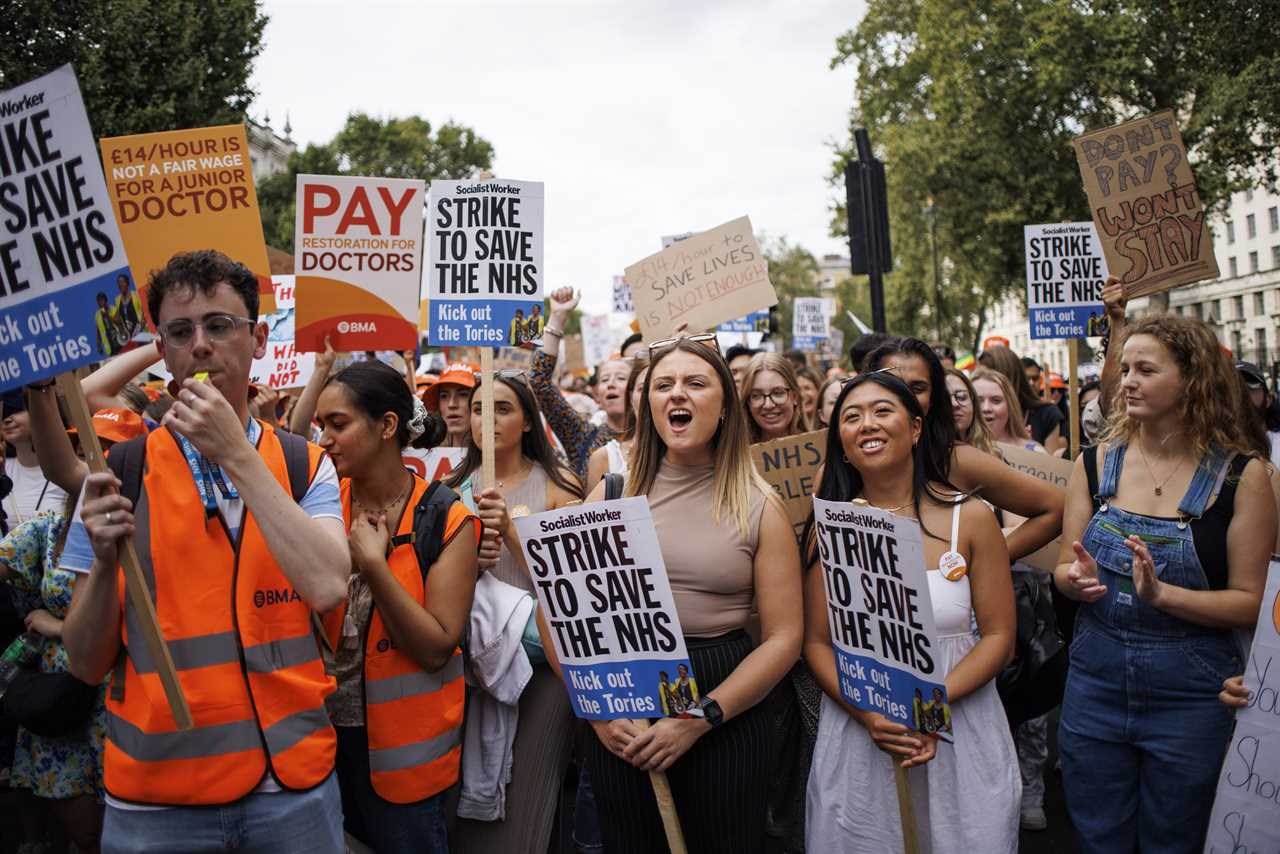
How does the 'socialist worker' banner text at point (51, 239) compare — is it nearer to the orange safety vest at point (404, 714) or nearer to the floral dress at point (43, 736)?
the orange safety vest at point (404, 714)

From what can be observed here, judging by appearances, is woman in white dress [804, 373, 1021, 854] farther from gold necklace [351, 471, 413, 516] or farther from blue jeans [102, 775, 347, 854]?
blue jeans [102, 775, 347, 854]

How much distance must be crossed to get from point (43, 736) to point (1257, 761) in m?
4.16

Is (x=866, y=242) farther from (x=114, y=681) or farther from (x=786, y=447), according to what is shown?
(x=114, y=681)

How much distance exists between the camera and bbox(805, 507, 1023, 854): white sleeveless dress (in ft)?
10.1

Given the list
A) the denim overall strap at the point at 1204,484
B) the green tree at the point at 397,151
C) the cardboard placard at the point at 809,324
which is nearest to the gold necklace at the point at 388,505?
the denim overall strap at the point at 1204,484

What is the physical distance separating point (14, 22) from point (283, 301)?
398 inches

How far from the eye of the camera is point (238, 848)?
2377 mm

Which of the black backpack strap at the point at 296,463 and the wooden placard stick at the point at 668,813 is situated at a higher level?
the black backpack strap at the point at 296,463

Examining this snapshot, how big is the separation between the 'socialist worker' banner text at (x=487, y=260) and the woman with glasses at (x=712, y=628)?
1.49 meters

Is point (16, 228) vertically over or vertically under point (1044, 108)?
under

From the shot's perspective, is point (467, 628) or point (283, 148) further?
point (283, 148)

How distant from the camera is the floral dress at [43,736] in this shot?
374 centimetres

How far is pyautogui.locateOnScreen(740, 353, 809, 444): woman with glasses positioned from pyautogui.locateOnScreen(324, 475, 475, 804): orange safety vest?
246 centimetres

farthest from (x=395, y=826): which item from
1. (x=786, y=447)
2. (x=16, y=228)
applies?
(x=786, y=447)
